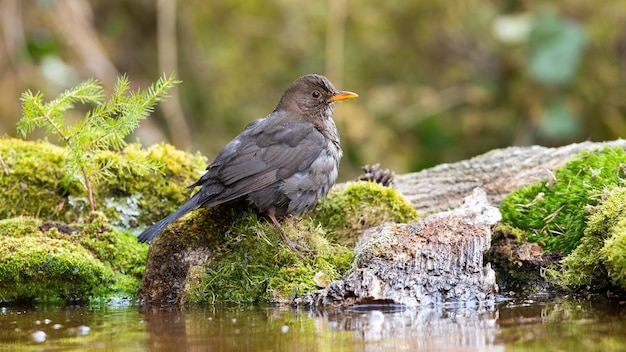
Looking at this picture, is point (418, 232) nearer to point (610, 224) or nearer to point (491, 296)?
point (491, 296)

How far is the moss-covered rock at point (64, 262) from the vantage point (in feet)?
17.6

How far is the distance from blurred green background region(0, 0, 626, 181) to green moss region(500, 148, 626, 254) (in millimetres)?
4365

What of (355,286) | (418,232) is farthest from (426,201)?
(355,286)

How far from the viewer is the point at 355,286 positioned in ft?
15.8

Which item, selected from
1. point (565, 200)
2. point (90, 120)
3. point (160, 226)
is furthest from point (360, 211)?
point (90, 120)

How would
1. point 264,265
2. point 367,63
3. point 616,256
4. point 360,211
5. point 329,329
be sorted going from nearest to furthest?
point 329,329 < point 616,256 < point 264,265 < point 360,211 < point 367,63

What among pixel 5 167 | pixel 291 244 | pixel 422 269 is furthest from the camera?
pixel 5 167

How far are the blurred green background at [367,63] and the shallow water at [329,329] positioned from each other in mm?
6039

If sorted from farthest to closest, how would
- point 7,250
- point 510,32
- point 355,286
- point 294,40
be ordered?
point 294,40, point 510,32, point 7,250, point 355,286

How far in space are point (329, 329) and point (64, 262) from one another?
2.12m

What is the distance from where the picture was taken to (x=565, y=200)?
562 cm

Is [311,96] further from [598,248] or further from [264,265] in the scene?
[598,248]

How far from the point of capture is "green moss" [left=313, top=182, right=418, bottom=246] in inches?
239

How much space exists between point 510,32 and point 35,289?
6998 mm
